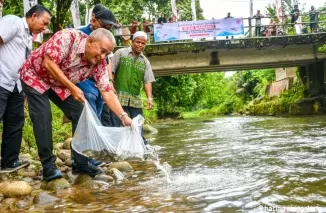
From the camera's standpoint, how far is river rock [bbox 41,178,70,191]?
335 centimetres

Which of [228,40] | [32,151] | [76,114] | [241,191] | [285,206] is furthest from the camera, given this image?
[228,40]

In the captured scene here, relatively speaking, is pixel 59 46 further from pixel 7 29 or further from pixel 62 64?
pixel 7 29

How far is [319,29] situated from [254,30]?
119 inches

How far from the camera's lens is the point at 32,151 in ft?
17.4

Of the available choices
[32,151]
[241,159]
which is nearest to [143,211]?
[241,159]

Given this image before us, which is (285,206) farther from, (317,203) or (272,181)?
(272,181)

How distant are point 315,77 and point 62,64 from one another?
759 inches

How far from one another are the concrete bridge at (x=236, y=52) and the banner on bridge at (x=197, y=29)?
0.45 meters

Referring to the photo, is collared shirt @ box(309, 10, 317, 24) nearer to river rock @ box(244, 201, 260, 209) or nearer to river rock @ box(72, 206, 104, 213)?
river rock @ box(244, 201, 260, 209)

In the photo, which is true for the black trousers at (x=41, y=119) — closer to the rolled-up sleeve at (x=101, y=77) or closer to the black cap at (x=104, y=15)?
the rolled-up sleeve at (x=101, y=77)

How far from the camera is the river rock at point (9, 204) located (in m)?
2.78

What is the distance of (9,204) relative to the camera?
2816mm

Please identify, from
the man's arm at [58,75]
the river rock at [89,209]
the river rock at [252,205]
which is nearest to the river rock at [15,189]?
the river rock at [89,209]

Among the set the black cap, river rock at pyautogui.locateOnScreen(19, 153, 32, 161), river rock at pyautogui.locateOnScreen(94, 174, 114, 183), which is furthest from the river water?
the black cap
